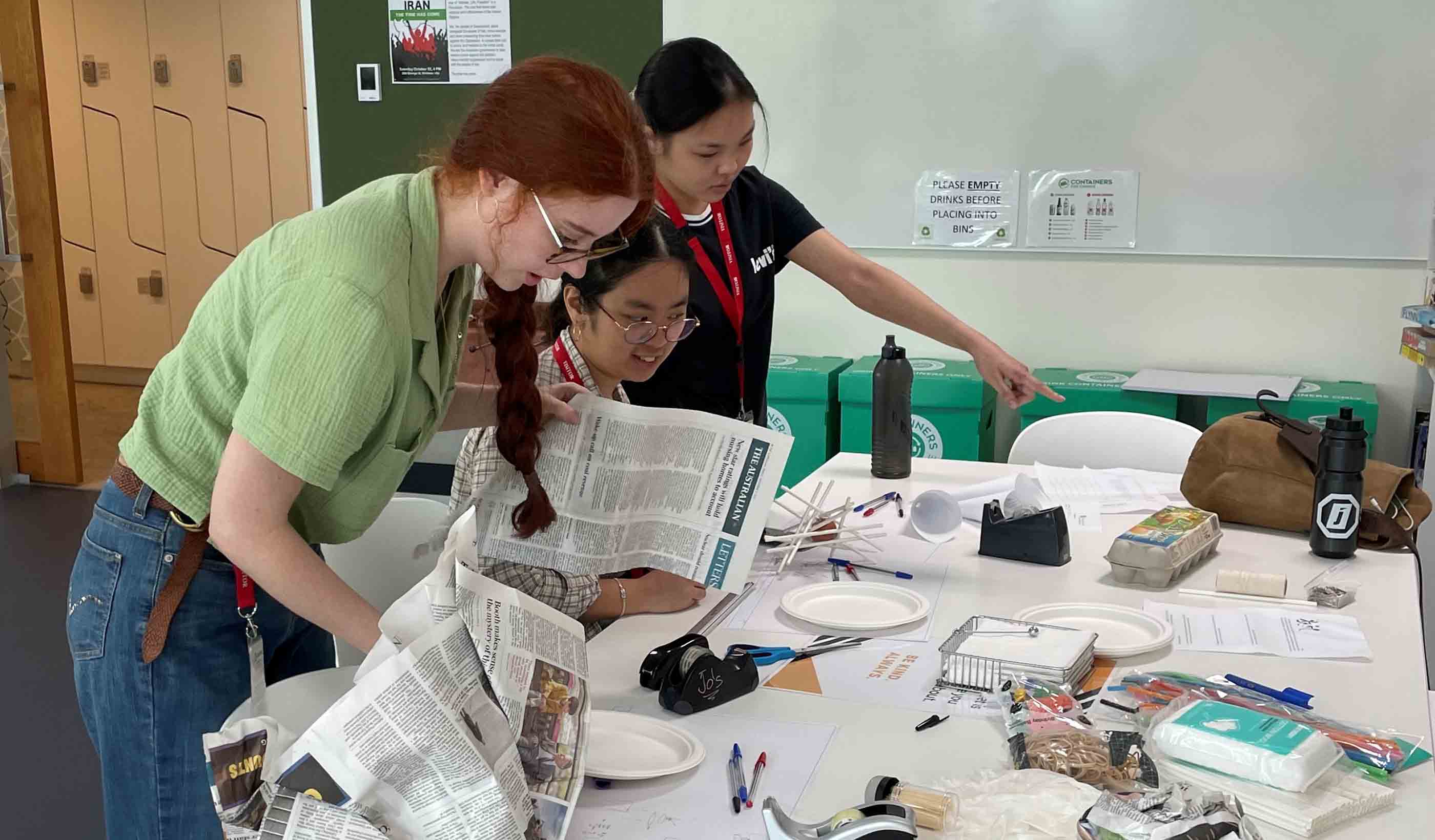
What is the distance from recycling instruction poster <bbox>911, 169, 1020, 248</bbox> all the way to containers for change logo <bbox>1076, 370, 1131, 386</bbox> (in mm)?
513

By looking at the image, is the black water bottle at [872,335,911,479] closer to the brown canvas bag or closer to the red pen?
the brown canvas bag

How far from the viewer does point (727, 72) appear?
209 cm

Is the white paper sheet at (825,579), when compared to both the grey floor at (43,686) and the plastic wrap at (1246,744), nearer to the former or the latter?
the plastic wrap at (1246,744)

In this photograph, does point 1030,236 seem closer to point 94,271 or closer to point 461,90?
point 461,90

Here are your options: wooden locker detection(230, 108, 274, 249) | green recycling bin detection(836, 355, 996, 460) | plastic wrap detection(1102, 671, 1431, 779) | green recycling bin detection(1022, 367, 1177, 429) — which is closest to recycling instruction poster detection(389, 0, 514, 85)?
green recycling bin detection(836, 355, 996, 460)

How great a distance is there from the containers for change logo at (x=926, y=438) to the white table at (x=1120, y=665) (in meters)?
1.50

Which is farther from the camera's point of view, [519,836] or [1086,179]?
[1086,179]

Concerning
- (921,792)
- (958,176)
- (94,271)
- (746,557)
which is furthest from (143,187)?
(921,792)

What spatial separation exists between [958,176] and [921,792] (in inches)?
124

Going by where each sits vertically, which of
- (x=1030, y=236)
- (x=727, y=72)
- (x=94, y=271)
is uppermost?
(x=727, y=72)

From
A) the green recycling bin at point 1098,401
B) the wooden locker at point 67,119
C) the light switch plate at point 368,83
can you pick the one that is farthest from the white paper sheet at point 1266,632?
the wooden locker at point 67,119

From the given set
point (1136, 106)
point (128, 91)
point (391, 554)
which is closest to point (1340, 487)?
point (391, 554)

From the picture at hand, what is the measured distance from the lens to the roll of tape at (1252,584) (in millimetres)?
1717

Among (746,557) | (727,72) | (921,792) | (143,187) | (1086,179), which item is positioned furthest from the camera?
(143,187)
